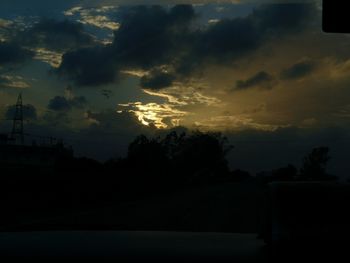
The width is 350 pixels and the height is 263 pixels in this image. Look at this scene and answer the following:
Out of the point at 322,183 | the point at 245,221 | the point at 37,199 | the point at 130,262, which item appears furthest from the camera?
the point at 37,199

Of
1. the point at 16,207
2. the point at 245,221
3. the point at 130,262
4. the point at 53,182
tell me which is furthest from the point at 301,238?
the point at 53,182

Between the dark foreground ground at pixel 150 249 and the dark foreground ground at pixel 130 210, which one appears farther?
the dark foreground ground at pixel 130 210

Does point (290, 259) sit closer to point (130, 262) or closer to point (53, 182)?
point (130, 262)

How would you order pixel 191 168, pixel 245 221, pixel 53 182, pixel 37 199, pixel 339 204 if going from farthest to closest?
pixel 191 168 < pixel 53 182 < pixel 37 199 < pixel 245 221 < pixel 339 204

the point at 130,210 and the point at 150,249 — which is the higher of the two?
the point at 150,249

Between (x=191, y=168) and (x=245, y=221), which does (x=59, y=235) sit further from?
(x=191, y=168)

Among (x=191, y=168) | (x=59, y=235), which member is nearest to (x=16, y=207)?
(x=59, y=235)

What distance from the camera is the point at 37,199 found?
4978 cm

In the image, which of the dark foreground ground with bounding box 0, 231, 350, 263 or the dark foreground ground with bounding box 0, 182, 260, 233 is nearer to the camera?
the dark foreground ground with bounding box 0, 231, 350, 263

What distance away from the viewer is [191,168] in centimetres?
10288

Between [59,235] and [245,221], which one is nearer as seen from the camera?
[59,235]

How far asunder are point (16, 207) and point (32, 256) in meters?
38.6

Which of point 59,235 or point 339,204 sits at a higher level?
point 339,204

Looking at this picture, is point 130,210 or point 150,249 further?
point 130,210
